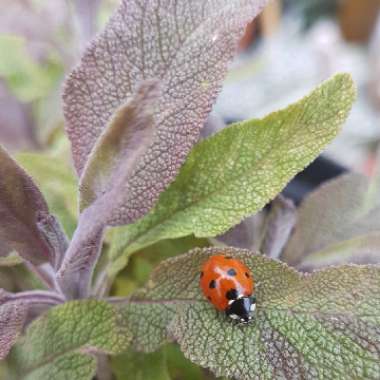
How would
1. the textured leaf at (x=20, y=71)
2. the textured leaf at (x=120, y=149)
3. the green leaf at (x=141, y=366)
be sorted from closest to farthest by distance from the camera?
1. the textured leaf at (x=120, y=149)
2. the green leaf at (x=141, y=366)
3. the textured leaf at (x=20, y=71)

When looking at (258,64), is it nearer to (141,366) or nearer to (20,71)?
(20,71)

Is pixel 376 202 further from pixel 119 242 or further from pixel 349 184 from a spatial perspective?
pixel 119 242

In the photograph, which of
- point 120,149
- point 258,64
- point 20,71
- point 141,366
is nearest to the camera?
point 120,149

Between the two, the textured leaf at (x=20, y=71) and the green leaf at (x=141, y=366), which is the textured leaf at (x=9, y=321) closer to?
the green leaf at (x=141, y=366)

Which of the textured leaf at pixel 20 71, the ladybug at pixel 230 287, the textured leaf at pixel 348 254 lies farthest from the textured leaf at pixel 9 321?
the textured leaf at pixel 20 71

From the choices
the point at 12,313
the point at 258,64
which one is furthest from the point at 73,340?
the point at 258,64

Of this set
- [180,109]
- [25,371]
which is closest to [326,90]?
[180,109]

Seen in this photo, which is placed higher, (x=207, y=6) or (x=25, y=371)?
(x=207, y=6)
